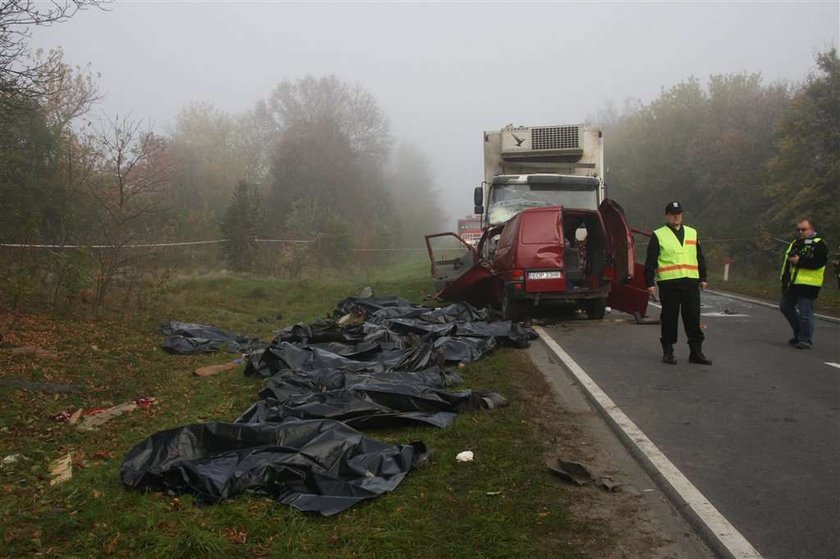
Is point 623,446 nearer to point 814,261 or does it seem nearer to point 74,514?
point 74,514

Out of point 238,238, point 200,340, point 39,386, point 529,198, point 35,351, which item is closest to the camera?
point 39,386

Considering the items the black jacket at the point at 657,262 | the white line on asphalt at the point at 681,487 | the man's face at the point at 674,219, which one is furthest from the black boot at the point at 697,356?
the white line on asphalt at the point at 681,487

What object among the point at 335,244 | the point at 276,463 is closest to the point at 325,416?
the point at 276,463

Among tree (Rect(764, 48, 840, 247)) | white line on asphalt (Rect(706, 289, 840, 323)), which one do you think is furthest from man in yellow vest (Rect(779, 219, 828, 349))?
tree (Rect(764, 48, 840, 247))

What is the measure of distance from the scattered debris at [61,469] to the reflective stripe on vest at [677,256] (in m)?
6.33

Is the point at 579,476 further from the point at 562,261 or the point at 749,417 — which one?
the point at 562,261

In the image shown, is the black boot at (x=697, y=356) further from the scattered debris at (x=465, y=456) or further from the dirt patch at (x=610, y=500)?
the scattered debris at (x=465, y=456)

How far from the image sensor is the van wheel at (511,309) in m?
10.7

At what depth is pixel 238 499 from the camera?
357 centimetres

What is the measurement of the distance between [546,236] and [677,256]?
119 inches

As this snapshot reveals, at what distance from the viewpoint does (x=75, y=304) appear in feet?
30.9

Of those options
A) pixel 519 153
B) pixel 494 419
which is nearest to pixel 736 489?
pixel 494 419

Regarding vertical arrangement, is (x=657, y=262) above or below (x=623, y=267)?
above

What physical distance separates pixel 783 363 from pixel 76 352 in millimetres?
8321
